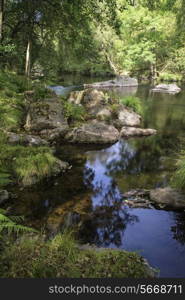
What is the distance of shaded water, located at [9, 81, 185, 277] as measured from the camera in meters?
5.95

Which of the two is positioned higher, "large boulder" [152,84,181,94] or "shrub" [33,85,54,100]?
"large boulder" [152,84,181,94]

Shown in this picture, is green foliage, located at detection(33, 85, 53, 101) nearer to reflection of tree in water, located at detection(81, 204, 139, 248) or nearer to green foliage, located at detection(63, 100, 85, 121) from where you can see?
green foliage, located at detection(63, 100, 85, 121)

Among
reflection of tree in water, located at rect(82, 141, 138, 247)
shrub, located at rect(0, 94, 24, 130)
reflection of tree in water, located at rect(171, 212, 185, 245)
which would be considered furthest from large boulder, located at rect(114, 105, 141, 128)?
reflection of tree in water, located at rect(171, 212, 185, 245)

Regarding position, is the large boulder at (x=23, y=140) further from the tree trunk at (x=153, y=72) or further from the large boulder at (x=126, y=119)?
the tree trunk at (x=153, y=72)

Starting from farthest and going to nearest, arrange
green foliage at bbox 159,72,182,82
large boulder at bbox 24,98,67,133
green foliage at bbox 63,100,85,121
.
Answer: green foliage at bbox 159,72,182,82
green foliage at bbox 63,100,85,121
large boulder at bbox 24,98,67,133

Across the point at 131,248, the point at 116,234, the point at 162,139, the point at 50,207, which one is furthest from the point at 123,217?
the point at 162,139

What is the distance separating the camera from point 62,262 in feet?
14.3

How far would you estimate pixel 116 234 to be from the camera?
6348 millimetres

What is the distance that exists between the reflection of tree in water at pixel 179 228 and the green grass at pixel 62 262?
1.84 m

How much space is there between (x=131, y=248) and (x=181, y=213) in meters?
2.07

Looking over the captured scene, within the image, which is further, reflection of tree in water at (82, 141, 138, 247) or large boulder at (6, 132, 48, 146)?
large boulder at (6, 132, 48, 146)

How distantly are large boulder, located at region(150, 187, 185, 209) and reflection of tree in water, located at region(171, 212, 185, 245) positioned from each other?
0.29 meters

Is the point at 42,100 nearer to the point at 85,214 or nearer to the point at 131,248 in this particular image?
the point at 85,214

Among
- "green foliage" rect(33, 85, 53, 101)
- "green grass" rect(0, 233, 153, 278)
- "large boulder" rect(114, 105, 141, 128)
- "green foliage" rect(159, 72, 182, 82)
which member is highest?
"green foliage" rect(159, 72, 182, 82)
